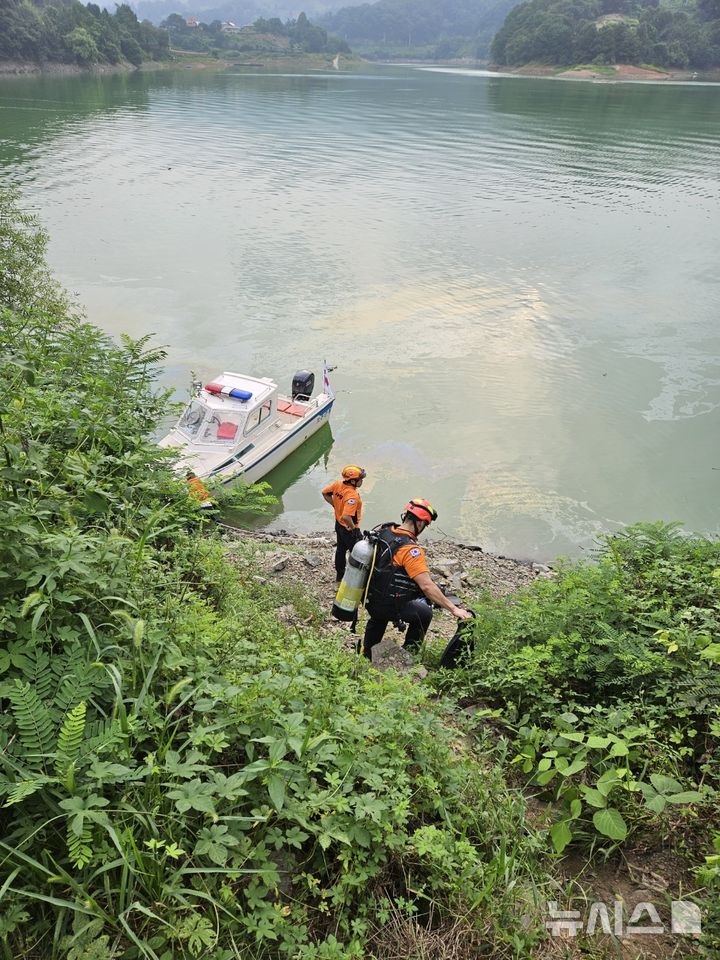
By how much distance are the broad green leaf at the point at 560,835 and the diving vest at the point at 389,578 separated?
2.57 m

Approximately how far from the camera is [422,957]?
2.74 metres

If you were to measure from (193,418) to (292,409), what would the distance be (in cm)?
270

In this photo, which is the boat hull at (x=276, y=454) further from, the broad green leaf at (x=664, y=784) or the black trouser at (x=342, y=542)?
the broad green leaf at (x=664, y=784)

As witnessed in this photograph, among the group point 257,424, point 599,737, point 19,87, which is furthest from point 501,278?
point 19,87

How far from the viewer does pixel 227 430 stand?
43.8 feet

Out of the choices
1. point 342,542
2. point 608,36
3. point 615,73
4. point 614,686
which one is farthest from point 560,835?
point 608,36

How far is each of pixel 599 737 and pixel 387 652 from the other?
2.66m

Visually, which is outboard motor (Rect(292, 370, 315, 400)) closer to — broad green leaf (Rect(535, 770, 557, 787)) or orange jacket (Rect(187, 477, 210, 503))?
orange jacket (Rect(187, 477, 210, 503))

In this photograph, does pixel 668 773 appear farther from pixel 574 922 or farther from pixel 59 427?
pixel 59 427

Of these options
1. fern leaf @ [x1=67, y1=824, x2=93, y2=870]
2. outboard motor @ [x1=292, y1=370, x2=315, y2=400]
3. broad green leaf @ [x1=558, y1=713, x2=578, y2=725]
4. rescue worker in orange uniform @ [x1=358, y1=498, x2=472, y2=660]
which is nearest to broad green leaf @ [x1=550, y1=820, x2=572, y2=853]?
broad green leaf @ [x1=558, y1=713, x2=578, y2=725]

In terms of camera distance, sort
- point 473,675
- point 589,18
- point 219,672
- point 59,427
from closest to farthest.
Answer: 1. point 219,672
2. point 59,427
3. point 473,675
4. point 589,18

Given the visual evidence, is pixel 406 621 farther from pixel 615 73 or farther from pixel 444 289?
pixel 615 73

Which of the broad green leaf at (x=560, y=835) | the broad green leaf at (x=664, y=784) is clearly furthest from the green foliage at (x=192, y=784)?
the broad green leaf at (x=664, y=784)

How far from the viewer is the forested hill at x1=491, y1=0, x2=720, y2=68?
95750 mm
